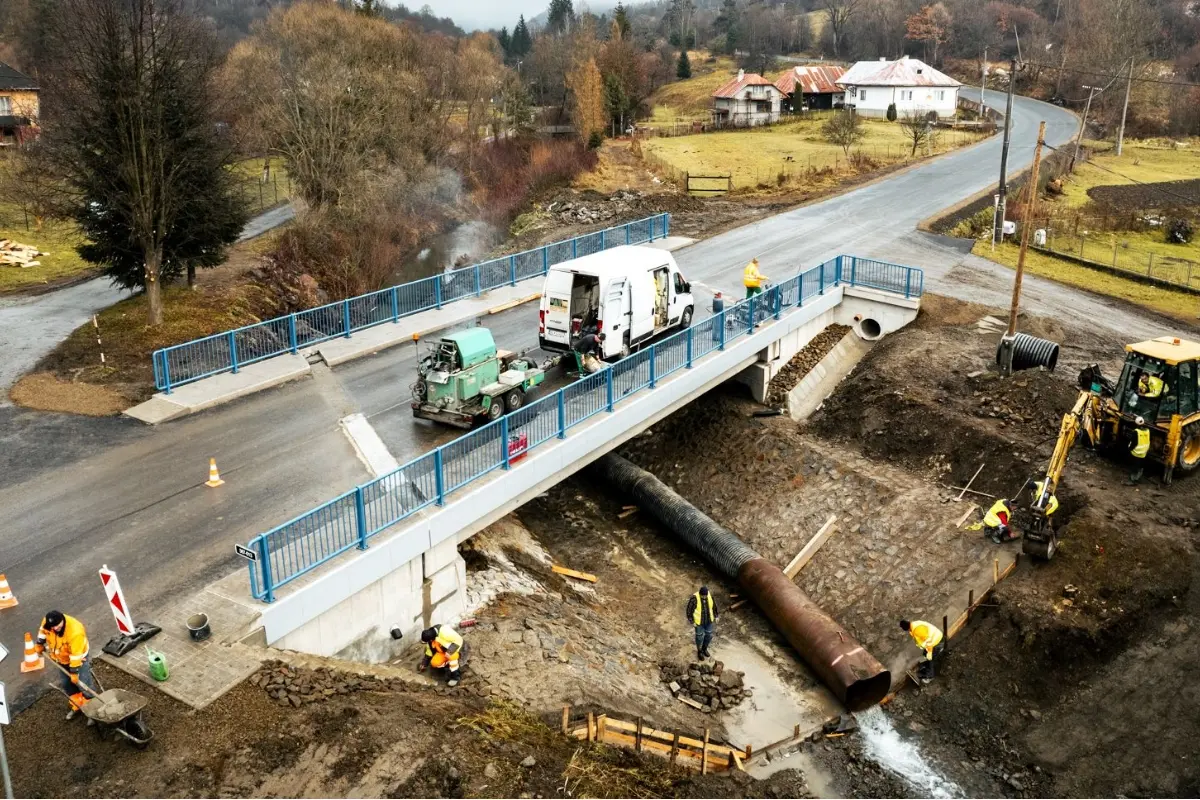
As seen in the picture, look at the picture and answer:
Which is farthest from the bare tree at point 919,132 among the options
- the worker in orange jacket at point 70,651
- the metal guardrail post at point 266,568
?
the worker in orange jacket at point 70,651

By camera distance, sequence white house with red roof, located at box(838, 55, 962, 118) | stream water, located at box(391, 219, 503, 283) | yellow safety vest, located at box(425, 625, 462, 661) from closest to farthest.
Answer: yellow safety vest, located at box(425, 625, 462, 661) → stream water, located at box(391, 219, 503, 283) → white house with red roof, located at box(838, 55, 962, 118)

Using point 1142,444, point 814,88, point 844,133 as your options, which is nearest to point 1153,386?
point 1142,444

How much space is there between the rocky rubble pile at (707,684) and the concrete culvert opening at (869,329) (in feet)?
44.5

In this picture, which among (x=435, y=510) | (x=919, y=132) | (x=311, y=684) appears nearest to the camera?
(x=311, y=684)

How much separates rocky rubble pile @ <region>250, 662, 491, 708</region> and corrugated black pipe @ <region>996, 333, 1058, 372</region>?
55.7 feet

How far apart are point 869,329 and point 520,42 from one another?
12282 centimetres

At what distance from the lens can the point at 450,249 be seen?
48.9 meters

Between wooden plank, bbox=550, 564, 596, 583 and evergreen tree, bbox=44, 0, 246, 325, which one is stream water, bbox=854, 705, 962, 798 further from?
evergreen tree, bbox=44, 0, 246, 325

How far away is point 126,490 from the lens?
15.7 meters

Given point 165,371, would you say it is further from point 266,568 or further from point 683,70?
point 683,70

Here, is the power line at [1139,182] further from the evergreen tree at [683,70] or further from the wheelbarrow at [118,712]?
the evergreen tree at [683,70]

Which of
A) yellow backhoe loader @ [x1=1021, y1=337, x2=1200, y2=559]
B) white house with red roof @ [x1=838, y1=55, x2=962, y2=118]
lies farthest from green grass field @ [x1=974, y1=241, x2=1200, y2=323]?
white house with red roof @ [x1=838, y1=55, x2=962, y2=118]

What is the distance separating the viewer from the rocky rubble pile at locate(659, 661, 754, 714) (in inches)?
620

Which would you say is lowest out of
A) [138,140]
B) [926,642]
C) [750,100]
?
[926,642]
